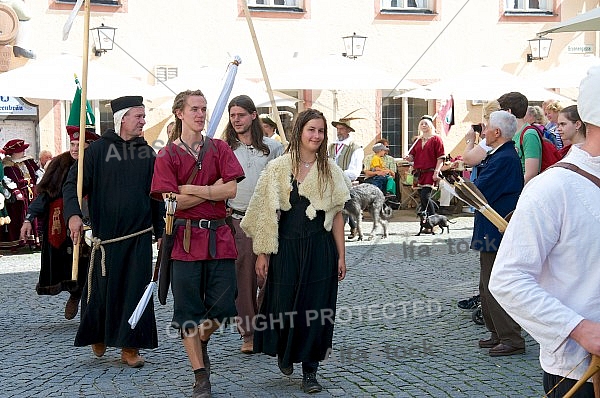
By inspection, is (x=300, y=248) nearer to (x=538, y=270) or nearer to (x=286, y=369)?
(x=286, y=369)

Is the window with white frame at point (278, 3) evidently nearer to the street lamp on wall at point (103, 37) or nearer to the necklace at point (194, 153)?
the street lamp on wall at point (103, 37)

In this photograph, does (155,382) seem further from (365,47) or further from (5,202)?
(365,47)

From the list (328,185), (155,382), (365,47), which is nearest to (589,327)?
(328,185)

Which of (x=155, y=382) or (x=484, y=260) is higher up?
(x=484, y=260)

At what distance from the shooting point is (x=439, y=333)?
24.4ft

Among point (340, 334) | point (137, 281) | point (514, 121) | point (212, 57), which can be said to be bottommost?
point (340, 334)

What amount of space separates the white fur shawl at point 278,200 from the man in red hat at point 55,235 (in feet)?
7.25

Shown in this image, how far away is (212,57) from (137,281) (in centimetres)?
1261

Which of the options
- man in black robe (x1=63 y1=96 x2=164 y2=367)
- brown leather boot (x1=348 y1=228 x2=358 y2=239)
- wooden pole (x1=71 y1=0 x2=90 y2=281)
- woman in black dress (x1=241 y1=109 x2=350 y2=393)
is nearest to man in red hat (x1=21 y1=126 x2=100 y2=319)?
wooden pole (x1=71 y1=0 x2=90 y2=281)

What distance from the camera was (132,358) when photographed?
652cm

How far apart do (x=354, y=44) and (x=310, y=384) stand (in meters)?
13.4

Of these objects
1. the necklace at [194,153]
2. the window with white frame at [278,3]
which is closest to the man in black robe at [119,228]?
the necklace at [194,153]

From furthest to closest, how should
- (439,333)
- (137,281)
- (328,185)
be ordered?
(439,333)
(137,281)
(328,185)

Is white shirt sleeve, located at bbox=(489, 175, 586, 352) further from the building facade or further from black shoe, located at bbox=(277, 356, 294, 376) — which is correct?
the building facade
